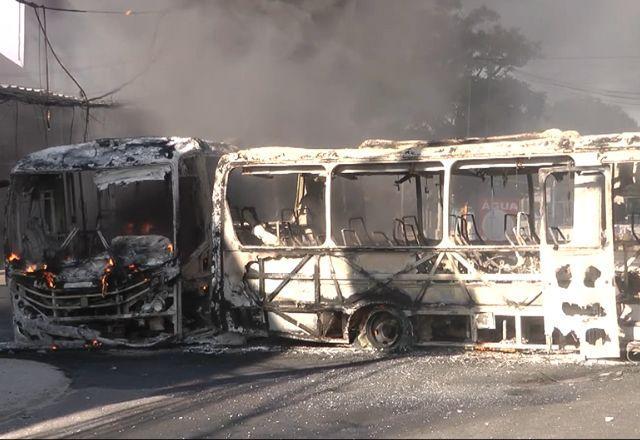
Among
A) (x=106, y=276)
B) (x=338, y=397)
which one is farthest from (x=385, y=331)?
(x=106, y=276)

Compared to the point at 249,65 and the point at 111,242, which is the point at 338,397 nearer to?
the point at 111,242

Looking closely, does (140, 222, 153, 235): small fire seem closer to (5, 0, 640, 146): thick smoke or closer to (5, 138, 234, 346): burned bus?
(5, 138, 234, 346): burned bus

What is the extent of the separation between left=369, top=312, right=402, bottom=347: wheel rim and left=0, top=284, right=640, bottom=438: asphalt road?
223 mm

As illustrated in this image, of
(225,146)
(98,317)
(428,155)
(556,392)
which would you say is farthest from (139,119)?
(556,392)

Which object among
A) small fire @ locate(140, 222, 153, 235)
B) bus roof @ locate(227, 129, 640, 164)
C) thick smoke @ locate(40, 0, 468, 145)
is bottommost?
small fire @ locate(140, 222, 153, 235)

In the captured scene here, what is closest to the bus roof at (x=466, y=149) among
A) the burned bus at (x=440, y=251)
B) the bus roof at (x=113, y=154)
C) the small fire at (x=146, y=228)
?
the burned bus at (x=440, y=251)

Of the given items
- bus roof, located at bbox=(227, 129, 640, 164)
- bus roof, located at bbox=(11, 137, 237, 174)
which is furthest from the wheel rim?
bus roof, located at bbox=(11, 137, 237, 174)

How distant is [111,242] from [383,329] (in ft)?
9.30

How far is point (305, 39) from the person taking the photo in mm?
14773

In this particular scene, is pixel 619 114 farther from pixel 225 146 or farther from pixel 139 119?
pixel 225 146

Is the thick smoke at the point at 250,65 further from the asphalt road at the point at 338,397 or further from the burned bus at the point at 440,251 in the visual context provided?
the asphalt road at the point at 338,397

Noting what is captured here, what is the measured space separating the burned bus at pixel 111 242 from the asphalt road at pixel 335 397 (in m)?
0.37

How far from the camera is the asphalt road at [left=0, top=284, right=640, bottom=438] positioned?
4.18 m

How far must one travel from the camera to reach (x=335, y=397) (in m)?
4.88
